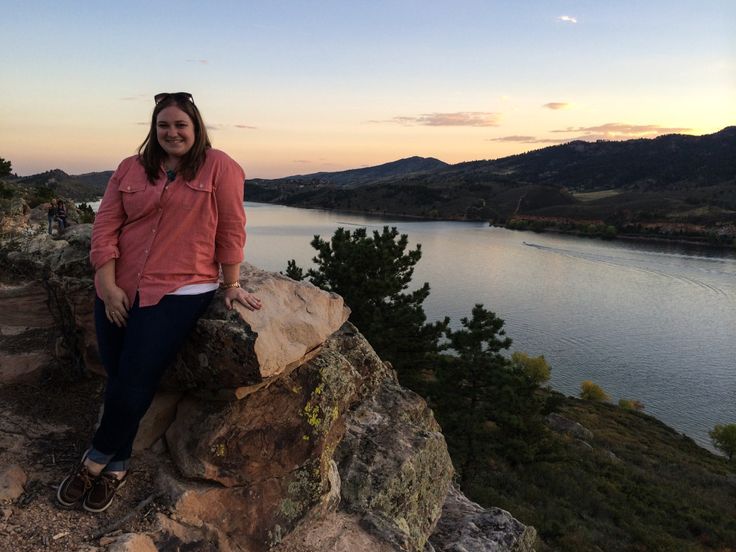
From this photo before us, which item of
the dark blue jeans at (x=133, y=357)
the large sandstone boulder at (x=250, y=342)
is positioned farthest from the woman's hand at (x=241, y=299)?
the dark blue jeans at (x=133, y=357)

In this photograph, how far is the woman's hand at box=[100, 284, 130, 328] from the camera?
11.6ft

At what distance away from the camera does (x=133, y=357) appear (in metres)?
3.57

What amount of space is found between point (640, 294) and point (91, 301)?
230 feet

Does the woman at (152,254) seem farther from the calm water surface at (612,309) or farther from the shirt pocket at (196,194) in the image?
the calm water surface at (612,309)

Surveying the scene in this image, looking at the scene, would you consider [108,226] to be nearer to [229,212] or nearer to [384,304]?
[229,212]

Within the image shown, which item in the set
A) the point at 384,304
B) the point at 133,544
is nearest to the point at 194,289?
the point at 133,544

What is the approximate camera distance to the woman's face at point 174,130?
3.57 meters

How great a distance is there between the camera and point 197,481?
173 inches

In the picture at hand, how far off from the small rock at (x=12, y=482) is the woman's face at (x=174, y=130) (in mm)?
2965

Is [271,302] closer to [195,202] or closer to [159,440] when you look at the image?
[195,202]

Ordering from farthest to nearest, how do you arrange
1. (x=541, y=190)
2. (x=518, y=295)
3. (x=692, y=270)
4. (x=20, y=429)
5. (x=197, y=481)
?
(x=541, y=190), (x=692, y=270), (x=518, y=295), (x=20, y=429), (x=197, y=481)

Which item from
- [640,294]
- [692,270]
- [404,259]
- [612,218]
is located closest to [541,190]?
[612,218]

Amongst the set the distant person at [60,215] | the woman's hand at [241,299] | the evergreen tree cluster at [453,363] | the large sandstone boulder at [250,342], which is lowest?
the evergreen tree cluster at [453,363]

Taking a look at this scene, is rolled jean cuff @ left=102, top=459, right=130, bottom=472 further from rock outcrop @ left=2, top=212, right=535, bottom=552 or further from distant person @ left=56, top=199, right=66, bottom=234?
distant person @ left=56, top=199, right=66, bottom=234
